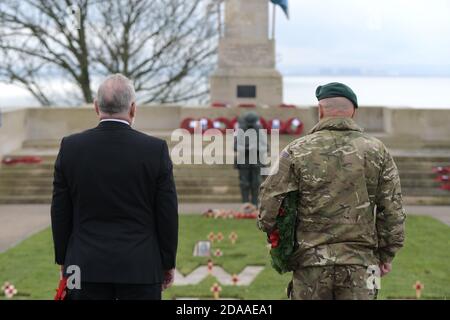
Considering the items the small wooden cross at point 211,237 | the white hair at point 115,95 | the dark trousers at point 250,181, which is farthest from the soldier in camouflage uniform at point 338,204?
the dark trousers at point 250,181

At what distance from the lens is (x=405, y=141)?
1894 cm

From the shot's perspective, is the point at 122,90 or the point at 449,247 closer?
the point at 122,90

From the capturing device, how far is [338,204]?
4.40 m

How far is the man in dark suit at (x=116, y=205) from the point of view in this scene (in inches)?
167

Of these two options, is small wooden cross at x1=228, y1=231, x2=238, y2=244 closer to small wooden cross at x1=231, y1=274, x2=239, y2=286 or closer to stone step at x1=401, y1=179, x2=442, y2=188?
small wooden cross at x1=231, y1=274, x2=239, y2=286

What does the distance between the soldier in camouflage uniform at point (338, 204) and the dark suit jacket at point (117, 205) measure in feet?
1.97

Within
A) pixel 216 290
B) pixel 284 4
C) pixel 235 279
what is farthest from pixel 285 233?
pixel 284 4

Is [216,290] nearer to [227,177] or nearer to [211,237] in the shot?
[211,237]

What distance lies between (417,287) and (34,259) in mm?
4768

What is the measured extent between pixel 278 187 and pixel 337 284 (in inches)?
24.4

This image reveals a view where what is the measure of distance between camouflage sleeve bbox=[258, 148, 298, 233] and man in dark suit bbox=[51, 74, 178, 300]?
52 centimetres

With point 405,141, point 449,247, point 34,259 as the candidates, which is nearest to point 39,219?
point 34,259
